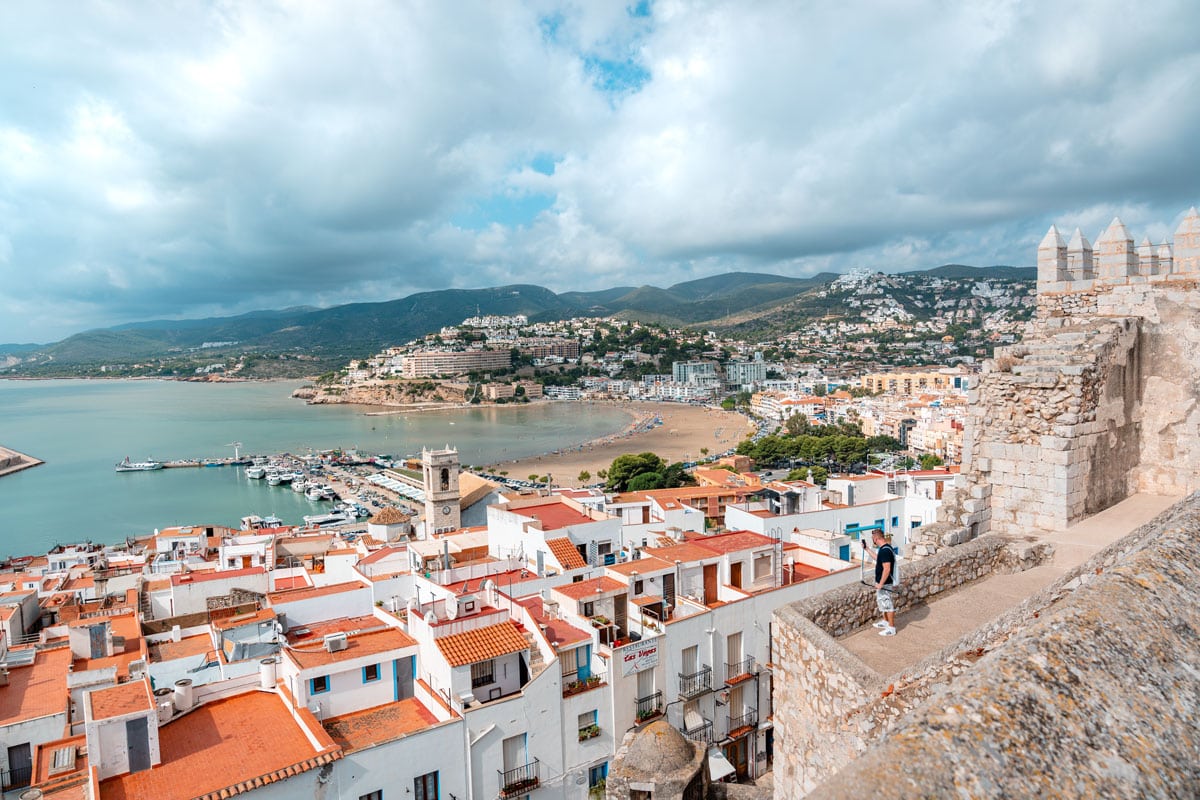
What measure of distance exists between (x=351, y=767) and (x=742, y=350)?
12581cm

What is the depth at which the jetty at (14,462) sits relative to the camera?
2162 inches

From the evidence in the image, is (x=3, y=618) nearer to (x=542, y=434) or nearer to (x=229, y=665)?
(x=229, y=665)

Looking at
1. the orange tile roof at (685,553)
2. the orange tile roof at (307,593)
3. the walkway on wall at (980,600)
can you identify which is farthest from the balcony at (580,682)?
the walkway on wall at (980,600)

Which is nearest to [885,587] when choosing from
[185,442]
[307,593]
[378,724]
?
[378,724]

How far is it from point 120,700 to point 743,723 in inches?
311

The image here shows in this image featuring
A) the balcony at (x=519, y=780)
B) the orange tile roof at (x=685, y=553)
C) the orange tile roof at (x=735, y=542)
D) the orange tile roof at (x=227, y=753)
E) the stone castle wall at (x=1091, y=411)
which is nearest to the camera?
the stone castle wall at (x=1091, y=411)

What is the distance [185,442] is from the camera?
68562 millimetres

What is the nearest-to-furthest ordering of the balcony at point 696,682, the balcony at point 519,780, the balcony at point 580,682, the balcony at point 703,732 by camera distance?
the balcony at point 519,780 < the balcony at point 580,682 < the balcony at point 703,732 < the balcony at point 696,682

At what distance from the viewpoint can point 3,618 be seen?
1234 cm

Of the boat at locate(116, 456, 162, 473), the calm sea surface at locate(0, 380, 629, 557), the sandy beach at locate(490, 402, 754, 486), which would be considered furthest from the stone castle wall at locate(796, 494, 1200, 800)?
the boat at locate(116, 456, 162, 473)

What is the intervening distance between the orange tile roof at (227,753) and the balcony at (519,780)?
6.63 feet

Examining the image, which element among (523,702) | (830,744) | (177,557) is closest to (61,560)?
(177,557)

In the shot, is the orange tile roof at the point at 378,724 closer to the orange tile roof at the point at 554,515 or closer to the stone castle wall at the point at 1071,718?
the orange tile roof at the point at 554,515

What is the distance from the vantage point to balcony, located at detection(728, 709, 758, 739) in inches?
417
